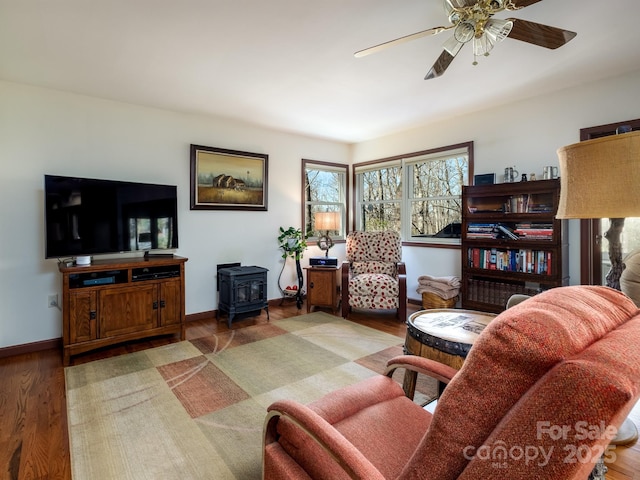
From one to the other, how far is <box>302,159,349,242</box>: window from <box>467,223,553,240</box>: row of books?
1970 millimetres

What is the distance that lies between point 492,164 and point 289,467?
12.9 ft

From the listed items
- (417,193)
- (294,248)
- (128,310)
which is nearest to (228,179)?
(294,248)

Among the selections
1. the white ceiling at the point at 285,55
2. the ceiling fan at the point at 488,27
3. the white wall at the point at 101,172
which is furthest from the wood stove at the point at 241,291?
the ceiling fan at the point at 488,27

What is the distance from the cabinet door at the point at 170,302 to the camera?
10.8ft

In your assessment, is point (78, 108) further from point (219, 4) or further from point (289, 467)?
point (289, 467)

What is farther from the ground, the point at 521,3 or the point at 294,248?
the point at 521,3

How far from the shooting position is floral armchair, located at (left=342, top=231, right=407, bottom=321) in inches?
157

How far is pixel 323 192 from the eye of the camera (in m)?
5.43

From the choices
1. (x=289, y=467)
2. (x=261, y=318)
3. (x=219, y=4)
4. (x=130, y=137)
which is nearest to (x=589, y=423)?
(x=289, y=467)

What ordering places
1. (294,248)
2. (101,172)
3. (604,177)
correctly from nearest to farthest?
(604,177) < (101,172) < (294,248)

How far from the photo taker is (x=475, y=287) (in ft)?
12.5

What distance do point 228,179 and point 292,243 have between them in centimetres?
131

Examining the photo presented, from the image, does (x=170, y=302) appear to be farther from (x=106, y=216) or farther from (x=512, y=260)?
(x=512, y=260)

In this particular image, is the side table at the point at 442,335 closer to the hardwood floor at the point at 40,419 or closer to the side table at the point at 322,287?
the hardwood floor at the point at 40,419
